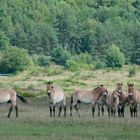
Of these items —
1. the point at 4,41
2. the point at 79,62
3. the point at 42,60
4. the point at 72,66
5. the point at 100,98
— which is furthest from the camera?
the point at 4,41

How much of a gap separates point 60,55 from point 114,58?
1244 cm

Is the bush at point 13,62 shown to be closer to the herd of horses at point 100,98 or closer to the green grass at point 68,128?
the herd of horses at point 100,98

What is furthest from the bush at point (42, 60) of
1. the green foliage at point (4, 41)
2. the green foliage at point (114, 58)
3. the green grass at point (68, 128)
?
the green grass at point (68, 128)

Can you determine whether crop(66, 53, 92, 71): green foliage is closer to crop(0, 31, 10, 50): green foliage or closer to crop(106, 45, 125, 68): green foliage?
crop(106, 45, 125, 68): green foliage

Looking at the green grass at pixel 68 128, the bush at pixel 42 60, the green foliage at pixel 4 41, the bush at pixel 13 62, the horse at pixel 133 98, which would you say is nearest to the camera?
the green grass at pixel 68 128

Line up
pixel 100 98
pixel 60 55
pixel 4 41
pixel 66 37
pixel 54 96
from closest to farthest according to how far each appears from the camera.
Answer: pixel 54 96
pixel 100 98
pixel 60 55
pixel 4 41
pixel 66 37

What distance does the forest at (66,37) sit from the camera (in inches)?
5059

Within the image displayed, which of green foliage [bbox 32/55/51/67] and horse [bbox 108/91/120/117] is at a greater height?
horse [bbox 108/91/120/117]

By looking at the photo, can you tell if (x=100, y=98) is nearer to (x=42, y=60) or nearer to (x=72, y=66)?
(x=72, y=66)

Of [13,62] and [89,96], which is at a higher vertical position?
[89,96]

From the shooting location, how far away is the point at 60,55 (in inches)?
5404

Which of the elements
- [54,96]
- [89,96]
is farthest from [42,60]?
[54,96]

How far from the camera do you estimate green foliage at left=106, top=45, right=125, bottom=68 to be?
124 meters

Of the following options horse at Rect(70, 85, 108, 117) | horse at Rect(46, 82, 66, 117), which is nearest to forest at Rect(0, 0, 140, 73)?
horse at Rect(70, 85, 108, 117)
